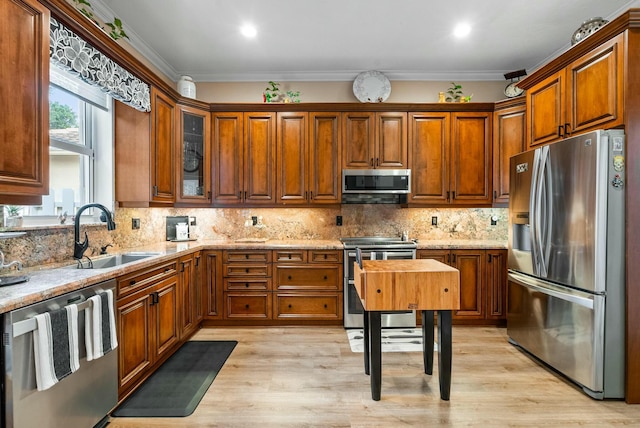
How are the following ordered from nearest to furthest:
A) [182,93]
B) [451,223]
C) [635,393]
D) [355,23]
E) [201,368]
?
[635,393] → [201,368] → [355,23] → [182,93] → [451,223]

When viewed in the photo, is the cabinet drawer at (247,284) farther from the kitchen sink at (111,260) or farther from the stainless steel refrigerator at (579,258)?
the stainless steel refrigerator at (579,258)

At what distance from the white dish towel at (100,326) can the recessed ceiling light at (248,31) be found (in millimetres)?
2597

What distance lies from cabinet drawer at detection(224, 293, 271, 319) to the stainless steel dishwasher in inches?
63.2

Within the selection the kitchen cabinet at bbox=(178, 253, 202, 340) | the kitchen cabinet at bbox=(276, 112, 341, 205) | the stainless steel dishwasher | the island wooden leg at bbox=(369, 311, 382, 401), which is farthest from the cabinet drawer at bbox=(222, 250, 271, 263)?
the island wooden leg at bbox=(369, 311, 382, 401)

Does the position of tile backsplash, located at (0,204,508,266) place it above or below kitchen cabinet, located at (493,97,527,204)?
below

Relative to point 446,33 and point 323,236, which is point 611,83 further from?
point 323,236

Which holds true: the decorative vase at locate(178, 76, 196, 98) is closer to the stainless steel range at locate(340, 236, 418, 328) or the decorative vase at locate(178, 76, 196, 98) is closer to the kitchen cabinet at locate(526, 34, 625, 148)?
the stainless steel range at locate(340, 236, 418, 328)

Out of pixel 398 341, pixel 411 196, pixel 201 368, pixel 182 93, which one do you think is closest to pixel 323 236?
pixel 411 196

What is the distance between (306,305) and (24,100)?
9.43ft

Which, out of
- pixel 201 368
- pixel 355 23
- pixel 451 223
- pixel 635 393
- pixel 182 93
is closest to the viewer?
pixel 635 393

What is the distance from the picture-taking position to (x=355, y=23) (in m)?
3.02

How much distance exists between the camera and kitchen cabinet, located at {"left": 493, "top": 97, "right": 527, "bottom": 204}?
358 centimetres

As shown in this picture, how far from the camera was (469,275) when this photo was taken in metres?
3.60

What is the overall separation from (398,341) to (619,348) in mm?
1656
